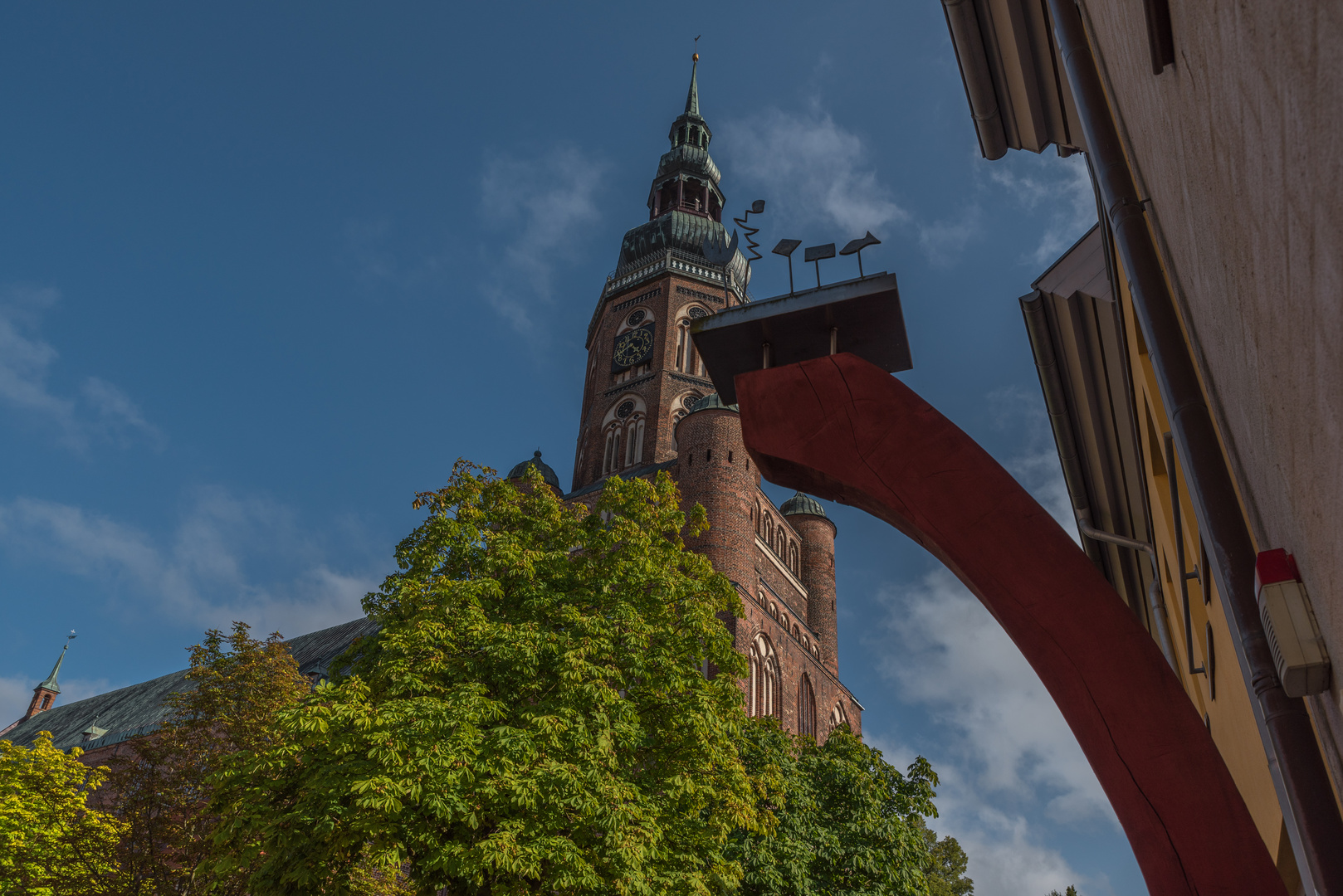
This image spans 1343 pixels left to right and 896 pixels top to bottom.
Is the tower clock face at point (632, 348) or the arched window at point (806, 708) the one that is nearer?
the arched window at point (806, 708)

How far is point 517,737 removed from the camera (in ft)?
33.3

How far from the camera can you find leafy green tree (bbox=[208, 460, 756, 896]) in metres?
9.69

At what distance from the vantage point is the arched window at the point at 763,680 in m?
28.6

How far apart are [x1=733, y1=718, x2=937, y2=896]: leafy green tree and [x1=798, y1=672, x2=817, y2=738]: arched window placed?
1349 centimetres

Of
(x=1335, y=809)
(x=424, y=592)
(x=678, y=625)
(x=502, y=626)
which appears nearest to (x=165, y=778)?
(x=424, y=592)

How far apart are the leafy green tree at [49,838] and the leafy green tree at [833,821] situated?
13007 mm

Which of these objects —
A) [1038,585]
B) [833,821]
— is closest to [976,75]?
[1038,585]

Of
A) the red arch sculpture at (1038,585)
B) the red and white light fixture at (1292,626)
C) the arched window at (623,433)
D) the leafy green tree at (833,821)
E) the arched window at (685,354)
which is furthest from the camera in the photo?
the arched window at (685,354)

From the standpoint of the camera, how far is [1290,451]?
5.32 ft

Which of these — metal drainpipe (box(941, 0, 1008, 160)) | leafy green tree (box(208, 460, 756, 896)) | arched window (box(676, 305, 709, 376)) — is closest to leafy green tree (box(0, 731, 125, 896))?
leafy green tree (box(208, 460, 756, 896))

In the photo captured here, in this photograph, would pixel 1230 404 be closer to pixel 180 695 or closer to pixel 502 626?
pixel 502 626

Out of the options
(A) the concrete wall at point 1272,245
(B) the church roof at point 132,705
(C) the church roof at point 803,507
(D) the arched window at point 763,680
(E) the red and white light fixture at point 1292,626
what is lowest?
(E) the red and white light fixture at point 1292,626

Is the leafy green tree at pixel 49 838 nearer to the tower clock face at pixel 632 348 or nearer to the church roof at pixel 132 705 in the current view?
the church roof at pixel 132 705

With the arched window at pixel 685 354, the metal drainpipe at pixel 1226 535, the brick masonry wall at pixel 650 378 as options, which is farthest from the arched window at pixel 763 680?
the metal drainpipe at pixel 1226 535
